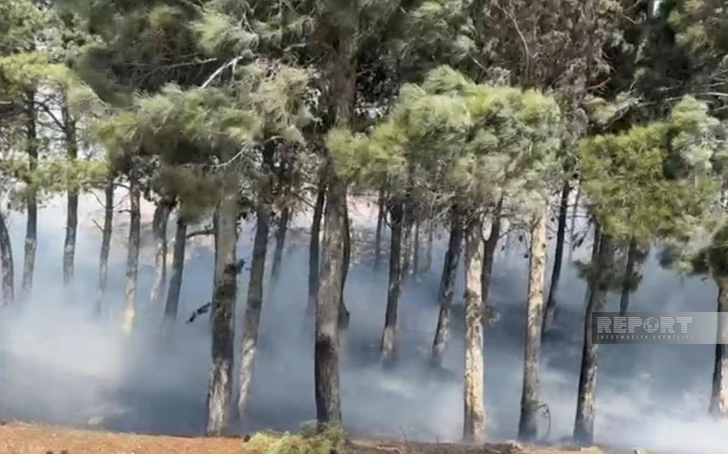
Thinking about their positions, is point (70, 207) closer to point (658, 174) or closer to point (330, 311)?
point (330, 311)

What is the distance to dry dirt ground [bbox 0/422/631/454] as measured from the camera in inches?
263

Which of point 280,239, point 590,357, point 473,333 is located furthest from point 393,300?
point 473,333

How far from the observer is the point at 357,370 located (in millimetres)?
17312

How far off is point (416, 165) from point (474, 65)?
1705 mm

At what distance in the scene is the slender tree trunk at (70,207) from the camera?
1389 cm

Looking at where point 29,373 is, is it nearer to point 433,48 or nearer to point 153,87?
point 153,87

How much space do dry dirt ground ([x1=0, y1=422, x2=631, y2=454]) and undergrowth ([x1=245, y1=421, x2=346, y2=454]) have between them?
0.23 ft

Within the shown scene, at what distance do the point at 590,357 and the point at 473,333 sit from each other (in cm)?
337

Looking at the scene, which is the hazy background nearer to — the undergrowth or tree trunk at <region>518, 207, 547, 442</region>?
tree trunk at <region>518, 207, 547, 442</region>

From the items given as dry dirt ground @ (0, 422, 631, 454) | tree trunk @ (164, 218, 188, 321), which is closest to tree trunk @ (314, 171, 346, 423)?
dry dirt ground @ (0, 422, 631, 454)

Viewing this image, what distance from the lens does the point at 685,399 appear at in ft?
54.2

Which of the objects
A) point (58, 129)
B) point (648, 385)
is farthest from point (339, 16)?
point (648, 385)

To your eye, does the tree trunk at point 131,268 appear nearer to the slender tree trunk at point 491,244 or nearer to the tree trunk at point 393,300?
the tree trunk at point 393,300

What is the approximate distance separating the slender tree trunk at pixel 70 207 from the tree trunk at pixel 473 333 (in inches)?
206
